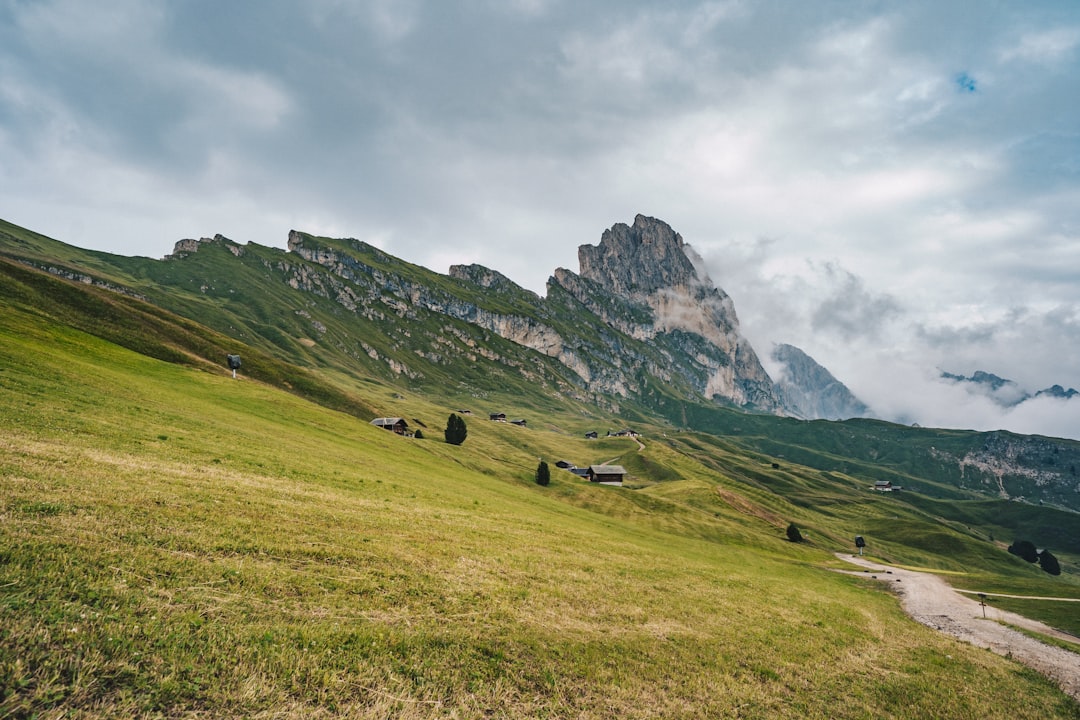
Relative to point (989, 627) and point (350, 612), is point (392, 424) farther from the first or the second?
point (350, 612)

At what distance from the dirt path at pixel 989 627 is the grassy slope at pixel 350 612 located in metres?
3.53

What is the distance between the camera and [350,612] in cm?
1206

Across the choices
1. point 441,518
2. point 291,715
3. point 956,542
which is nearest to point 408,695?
point 291,715

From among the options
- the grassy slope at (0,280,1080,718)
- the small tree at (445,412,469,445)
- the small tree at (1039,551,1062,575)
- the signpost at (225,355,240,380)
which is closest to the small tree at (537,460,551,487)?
the small tree at (445,412,469,445)

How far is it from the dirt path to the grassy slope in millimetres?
3526

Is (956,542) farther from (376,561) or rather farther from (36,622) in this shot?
(36,622)

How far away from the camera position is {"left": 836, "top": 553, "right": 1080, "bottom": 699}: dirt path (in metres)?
24.1

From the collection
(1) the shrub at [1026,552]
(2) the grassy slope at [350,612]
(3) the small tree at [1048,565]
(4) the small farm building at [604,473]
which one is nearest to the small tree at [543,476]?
(4) the small farm building at [604,473]

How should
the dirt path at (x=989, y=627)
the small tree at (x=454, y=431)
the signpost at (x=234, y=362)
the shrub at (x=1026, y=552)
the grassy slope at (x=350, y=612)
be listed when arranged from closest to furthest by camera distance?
1. the grassy slope at (x=350, y=612)
2. the dirt path at (x=989, y=627)
3. the signpost at (x=234, y=362)
4. the small tree at (x=454, y=431)
5. the shrub at (x=1026, y=552)

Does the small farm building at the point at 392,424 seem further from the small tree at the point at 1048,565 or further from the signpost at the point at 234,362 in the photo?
the small tree at the point at 1048,565

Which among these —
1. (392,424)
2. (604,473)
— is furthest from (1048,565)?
(392,424)

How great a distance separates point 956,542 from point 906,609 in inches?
4986

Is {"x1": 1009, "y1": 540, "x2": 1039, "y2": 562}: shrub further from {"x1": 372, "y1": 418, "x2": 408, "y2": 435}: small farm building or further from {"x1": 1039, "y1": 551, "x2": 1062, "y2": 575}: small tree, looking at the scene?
{"x1": 372, "y1": 418, "x2": 408, "y2": 435}: small farm building

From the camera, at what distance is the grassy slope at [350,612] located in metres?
8.35
